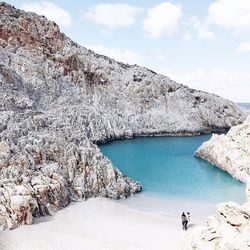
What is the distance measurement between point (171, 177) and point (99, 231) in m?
18.0

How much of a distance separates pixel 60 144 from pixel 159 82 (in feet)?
183

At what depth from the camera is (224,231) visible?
16.2m

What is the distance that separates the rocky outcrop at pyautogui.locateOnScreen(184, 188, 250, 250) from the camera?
15.4 m

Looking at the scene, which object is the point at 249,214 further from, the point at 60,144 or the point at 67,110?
the point at 67,110

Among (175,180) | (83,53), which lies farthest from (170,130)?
(175,180)

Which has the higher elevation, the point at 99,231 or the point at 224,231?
the point at 224,231

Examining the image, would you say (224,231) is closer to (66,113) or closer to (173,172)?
(173,172)

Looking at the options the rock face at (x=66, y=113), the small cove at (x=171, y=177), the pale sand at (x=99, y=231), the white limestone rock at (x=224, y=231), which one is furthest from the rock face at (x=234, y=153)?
the white limestone rock at (x=224, y=231)

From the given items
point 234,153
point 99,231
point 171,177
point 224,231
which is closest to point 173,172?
point 171,177

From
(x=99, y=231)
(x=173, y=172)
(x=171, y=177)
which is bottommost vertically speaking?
(x=99, y=231)

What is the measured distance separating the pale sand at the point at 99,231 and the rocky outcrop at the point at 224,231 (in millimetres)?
7310

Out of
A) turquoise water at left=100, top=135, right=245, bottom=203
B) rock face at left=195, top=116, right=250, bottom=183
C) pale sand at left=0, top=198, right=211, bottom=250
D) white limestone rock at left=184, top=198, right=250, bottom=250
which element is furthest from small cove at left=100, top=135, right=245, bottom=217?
white limestone rock at left=184, top=198, right=250, bottom=250

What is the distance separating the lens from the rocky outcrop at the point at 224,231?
15372 millimetres

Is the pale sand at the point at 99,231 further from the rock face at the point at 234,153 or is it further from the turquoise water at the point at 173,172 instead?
the rock face at the point at 234,153
